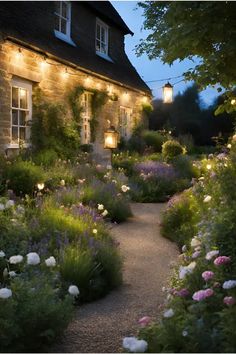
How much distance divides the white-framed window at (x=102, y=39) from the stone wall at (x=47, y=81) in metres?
1.32

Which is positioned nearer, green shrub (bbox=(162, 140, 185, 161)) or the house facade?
the house facade

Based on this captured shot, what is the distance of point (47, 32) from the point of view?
1204 centimetres

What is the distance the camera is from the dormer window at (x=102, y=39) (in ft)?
52.7

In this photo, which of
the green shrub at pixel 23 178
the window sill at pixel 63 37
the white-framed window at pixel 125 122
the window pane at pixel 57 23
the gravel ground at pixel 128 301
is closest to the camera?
the gravel ground at pixel 128 301

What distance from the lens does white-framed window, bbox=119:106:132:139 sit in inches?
677

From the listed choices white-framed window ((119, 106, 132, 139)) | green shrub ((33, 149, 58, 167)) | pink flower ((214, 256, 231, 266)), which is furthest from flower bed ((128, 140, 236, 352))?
white-framed window ((119, 106, 132, 139))

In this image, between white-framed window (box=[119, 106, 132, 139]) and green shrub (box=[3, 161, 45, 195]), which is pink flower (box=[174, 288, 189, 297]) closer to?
green shrub (box=[3, 161, 45, 195])

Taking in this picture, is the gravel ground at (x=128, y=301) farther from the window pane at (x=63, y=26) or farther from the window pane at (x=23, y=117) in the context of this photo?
the window pane at (x=63, y=26)

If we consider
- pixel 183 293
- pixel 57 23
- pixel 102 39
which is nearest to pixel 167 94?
pixel 102 39

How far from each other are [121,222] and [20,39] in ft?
15.3

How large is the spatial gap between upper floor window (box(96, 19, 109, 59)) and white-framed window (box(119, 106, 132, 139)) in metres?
2.08

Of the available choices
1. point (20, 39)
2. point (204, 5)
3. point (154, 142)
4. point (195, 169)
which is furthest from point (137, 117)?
point (204, 5)

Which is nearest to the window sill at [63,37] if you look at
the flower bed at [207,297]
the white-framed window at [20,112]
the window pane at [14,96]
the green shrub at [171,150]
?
the white-framed window at [20,112]

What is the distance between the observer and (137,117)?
18547mm
